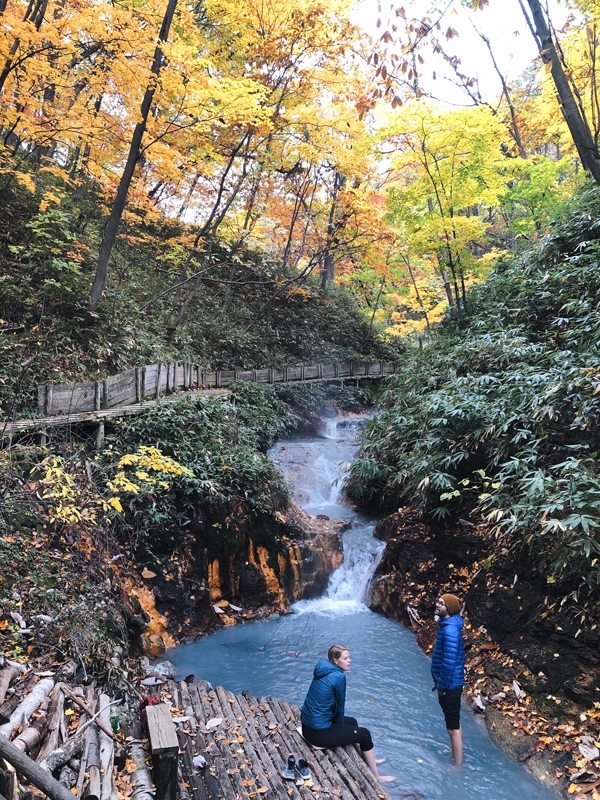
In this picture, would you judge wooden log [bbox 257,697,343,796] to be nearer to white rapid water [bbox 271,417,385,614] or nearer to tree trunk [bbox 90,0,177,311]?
white rapid water [bbox 271,417,385,614]

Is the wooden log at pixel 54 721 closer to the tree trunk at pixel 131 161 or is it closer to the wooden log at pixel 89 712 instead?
the wooden log at pixel 89 712

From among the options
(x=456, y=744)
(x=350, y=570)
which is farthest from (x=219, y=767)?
(x=350, y=570)

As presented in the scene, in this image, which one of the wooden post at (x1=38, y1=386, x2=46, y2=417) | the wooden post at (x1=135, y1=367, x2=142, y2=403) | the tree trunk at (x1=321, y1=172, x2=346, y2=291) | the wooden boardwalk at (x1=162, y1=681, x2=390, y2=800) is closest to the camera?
the wooden boardwalk at (x1=162, y1=681, x2=390, y2=800)

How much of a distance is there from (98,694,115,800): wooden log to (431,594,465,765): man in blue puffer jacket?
11.3ft

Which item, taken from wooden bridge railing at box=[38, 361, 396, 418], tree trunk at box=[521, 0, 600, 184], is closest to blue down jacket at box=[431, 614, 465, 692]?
wooden bridge railing at box=[38, 361, 396, 418]

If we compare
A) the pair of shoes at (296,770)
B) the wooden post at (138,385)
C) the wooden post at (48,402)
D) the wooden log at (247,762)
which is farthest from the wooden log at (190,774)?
the wooden post at (138,385)

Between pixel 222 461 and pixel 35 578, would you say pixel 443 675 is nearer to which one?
pixel 35 578

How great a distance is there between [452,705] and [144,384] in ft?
29.5

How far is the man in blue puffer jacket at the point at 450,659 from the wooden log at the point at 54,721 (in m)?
3.84

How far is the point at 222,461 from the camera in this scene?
10484 millimetres

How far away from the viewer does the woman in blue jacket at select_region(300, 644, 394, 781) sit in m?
4.61

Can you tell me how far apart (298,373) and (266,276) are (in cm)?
739

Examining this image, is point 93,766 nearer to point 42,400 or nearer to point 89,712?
point 89,712

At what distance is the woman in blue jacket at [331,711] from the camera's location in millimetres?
4605
